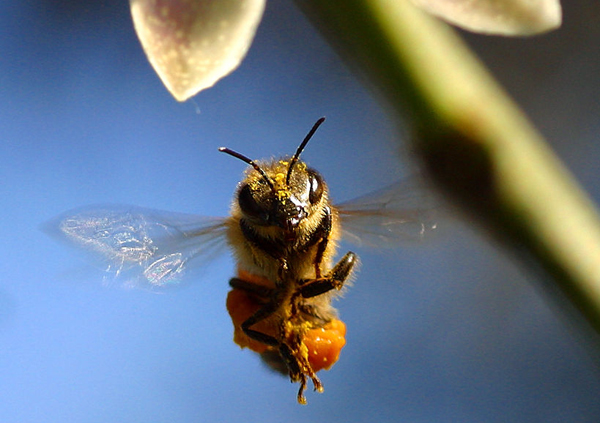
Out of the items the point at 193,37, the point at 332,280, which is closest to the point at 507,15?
the point at 193,37

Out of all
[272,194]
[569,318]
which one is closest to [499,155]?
[569,318]

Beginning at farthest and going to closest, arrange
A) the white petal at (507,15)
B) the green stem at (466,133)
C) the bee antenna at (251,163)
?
1. the bee antenna at (251,163)
2. the white petal at (507,15)
3. the green stem at (466,133)

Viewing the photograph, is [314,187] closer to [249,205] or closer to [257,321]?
[249,205]

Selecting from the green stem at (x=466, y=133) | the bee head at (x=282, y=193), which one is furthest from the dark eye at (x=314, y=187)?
the green stem at (x=466, y=133)

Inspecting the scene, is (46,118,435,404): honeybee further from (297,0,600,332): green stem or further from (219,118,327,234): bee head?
(297,0,600,332): green stem

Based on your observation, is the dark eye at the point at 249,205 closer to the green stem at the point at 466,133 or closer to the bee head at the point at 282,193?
the bee head at the point at 282,193

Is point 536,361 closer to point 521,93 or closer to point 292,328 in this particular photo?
point 521,93

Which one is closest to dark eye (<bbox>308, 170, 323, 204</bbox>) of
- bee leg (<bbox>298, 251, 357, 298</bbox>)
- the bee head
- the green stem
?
the bee head
